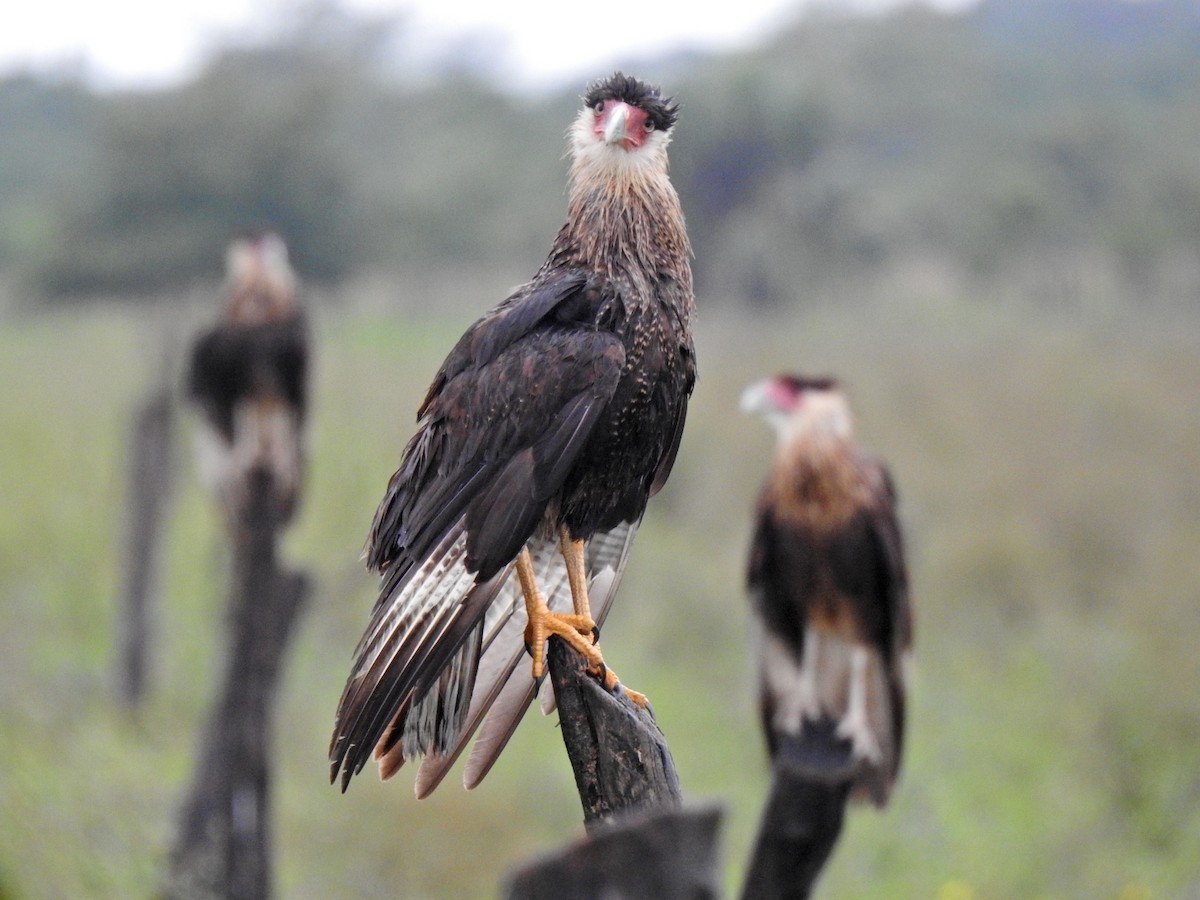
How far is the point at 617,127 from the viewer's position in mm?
3186

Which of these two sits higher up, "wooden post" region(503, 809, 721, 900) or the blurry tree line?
the blurry tree line

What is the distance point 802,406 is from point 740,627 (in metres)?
5.71

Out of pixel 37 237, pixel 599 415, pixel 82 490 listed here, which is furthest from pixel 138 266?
pixel 599 415

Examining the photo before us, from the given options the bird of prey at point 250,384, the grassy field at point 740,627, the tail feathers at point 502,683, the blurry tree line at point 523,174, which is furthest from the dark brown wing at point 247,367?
the blurry tree line at point 523,174

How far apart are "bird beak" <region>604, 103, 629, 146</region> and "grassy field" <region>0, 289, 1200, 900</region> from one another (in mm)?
3883

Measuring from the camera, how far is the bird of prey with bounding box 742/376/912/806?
5.47m

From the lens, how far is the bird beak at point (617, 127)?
3188mm

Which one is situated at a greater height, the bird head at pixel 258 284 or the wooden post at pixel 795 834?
the bird head at pixel 258 284

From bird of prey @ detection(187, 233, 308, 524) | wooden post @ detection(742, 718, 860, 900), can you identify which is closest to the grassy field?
bird of prey @ detection(187, 233, 308, 524)

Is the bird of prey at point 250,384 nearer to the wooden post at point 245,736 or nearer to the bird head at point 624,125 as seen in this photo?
the wooden post at point 245,736

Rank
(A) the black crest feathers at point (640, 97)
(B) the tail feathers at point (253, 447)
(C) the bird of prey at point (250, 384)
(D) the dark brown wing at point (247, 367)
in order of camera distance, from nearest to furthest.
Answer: (A) the black crest feathers at point (640, 97) < (B) the tail feathers at point (253, 447) < (C) the bird of prey at point (250, 384) < (D) the dark brown wing at point (247, 367)

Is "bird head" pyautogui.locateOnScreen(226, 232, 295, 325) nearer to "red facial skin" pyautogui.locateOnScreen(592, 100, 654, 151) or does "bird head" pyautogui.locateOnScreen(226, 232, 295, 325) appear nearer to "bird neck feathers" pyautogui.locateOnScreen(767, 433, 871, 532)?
"bird neck feathers" pyautogui.locateOnScreen(767, 433, 871, 532)

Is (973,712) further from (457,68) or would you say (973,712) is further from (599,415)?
(457,68)

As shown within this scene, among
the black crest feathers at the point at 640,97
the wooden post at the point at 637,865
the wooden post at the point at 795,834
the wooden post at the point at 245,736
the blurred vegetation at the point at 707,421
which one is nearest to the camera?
the wooden post at the point at 637,865
